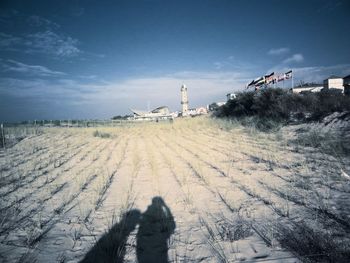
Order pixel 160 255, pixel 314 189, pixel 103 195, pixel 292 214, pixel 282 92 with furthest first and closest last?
pixel 282 92, pixel 103 195, pixel 314 189, pixel 292 214, pixel 160 255

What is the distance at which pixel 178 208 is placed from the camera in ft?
15.7

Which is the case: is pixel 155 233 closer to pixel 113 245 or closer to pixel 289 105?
pixel 113 245

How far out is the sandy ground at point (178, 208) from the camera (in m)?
3.33

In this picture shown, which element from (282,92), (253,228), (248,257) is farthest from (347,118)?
(248,257)

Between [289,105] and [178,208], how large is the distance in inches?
565

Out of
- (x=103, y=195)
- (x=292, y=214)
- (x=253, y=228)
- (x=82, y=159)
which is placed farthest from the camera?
(x=82, y=159)

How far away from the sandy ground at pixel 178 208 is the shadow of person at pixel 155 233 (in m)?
0.02

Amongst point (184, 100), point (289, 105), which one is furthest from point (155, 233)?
point (184, 100)

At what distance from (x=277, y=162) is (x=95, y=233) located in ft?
20.0

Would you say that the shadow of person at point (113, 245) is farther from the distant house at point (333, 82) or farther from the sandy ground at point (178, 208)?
the distant house at point (333, 82)

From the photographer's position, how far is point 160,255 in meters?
3.24

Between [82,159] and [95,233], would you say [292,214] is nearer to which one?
[95,233]

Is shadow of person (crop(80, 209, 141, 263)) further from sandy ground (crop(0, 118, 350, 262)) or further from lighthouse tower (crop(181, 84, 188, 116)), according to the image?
lighthouse tower (crop(181, 84, 188, 116))

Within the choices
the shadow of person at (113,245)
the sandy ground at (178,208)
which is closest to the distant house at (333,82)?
the sandy ground at (178,208)
